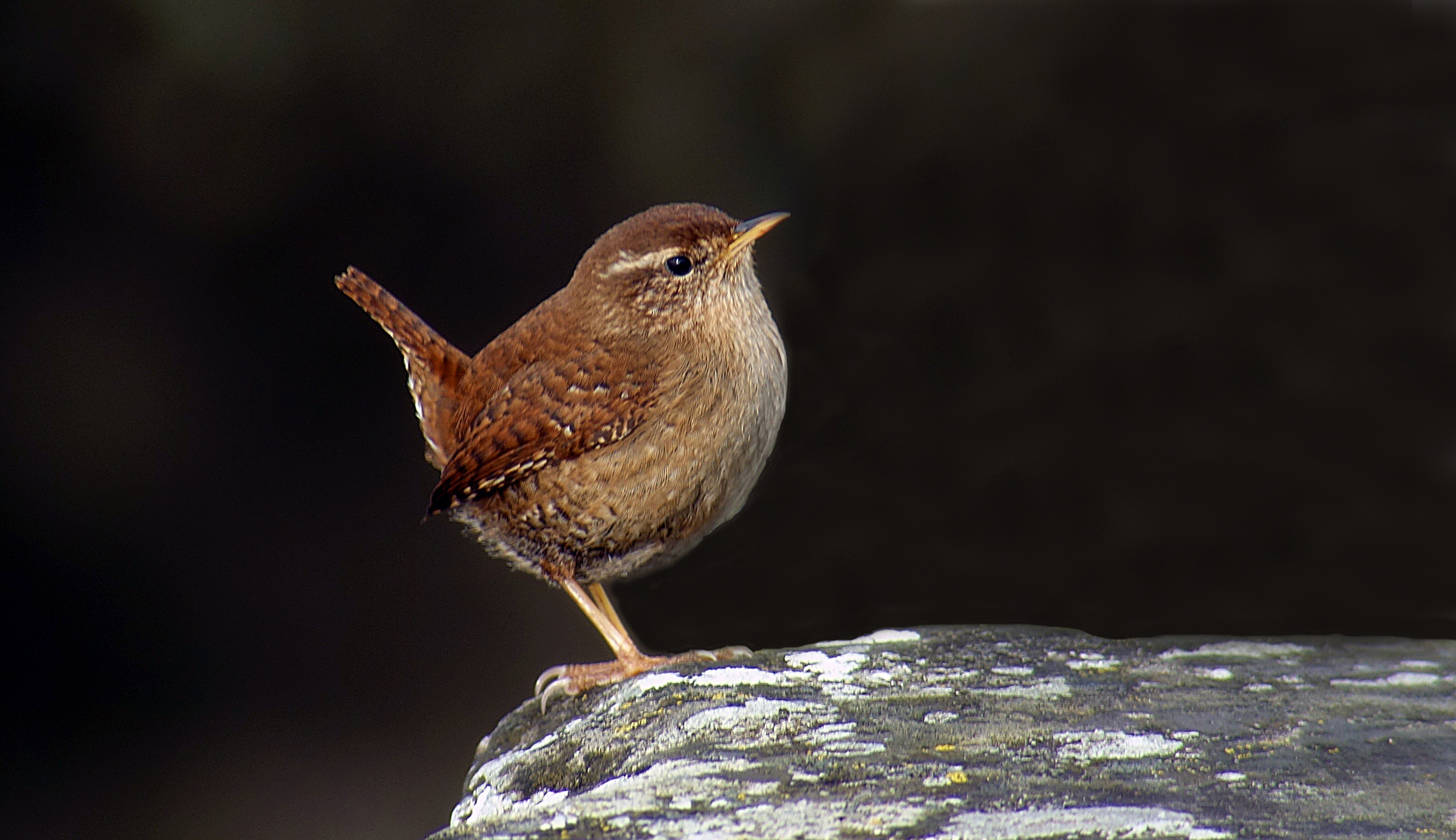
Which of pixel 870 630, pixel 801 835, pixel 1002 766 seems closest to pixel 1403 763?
pixel 1002 766

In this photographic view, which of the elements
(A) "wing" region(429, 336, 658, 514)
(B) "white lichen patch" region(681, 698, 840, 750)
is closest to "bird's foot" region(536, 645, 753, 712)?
(A) "wing" region(429, 336, 658, 514)

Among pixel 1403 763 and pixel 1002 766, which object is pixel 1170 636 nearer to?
pixel 1403 763

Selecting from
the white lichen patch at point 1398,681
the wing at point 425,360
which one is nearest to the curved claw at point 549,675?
the wing at point 425,360

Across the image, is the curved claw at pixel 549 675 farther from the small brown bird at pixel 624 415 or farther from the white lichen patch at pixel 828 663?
the white lichen patch at pixel 828 663

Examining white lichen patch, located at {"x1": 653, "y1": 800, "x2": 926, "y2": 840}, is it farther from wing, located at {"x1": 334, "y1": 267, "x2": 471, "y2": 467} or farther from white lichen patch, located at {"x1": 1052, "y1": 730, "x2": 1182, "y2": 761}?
wing, located at {"x1": 334, "y1": 267, "x2": 471, "y2": 467}

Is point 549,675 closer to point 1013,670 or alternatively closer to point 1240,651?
point 1013,670
